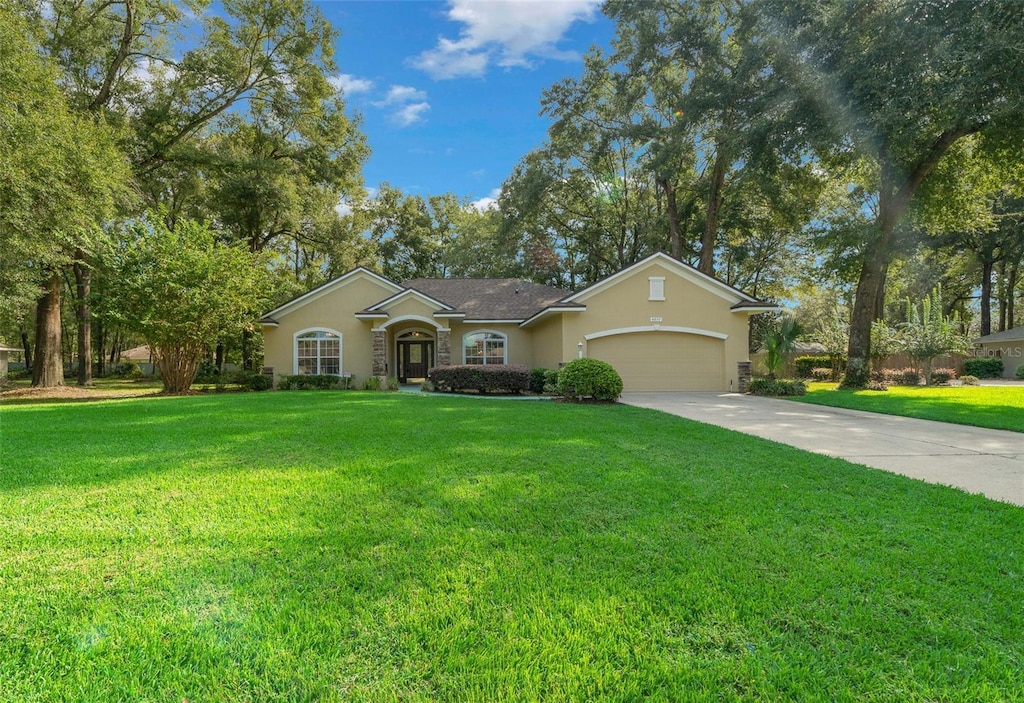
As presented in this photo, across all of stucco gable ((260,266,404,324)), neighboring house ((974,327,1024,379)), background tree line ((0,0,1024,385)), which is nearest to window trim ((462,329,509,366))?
stucco gable ((260,266,404,324))

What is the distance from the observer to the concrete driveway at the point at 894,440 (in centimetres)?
510

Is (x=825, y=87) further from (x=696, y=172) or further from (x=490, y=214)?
(x=490, y=214)

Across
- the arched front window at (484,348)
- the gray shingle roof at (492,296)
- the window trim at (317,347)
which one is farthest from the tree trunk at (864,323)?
the window trim at (317,347)

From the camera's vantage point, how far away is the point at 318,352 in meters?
18.8

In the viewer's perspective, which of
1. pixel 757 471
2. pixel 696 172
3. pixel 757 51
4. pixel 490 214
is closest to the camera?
pixel 757 471

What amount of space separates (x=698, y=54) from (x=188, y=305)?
930 inches

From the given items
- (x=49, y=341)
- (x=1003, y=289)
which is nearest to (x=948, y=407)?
(x=49, y=341)

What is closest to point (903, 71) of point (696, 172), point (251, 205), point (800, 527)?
point (696, 172)

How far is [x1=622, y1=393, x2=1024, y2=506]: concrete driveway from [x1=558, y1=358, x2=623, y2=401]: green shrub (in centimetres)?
112

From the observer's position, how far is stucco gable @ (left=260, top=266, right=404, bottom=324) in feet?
60.8

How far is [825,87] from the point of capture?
14234 mm

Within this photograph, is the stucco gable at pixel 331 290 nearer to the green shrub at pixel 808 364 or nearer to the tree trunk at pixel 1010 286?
the green shrub at pixel 808 364

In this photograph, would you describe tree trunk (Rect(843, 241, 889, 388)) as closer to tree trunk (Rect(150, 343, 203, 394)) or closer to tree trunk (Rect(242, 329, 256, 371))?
tree trunk (Rect(150, 343, 203, 394))

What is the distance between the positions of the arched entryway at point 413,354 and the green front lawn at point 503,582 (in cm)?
1576
